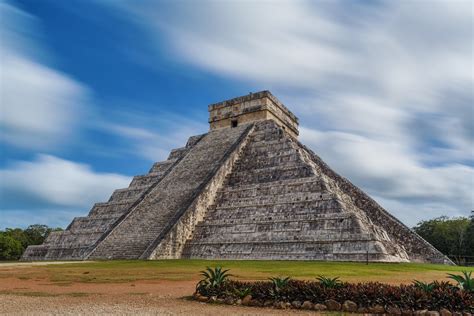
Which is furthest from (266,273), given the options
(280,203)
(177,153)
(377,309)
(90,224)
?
(177,153)

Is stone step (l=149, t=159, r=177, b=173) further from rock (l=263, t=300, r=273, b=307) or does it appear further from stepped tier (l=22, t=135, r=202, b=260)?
rock (l=263, t=300, r=273, b=307)

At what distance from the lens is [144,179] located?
2639cm

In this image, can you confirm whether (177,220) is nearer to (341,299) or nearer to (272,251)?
Result: (272,251)

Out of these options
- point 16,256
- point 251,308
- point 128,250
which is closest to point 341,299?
point 251,308

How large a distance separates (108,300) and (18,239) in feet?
148

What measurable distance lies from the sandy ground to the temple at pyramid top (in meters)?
18.1

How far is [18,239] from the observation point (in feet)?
153

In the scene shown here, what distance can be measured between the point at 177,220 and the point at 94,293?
10.5 meters

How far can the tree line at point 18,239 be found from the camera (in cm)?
3912

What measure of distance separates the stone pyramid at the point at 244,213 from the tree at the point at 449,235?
52.1ft

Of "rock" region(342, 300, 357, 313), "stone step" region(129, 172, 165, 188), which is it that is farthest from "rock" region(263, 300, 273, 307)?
"stone step" region(129, 172, 165, 188)

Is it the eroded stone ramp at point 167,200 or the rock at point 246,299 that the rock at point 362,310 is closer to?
the rock at point 246,299

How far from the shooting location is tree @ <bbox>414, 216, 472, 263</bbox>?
3496 centimetres

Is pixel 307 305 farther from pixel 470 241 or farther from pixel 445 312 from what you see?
pixel 470 241
